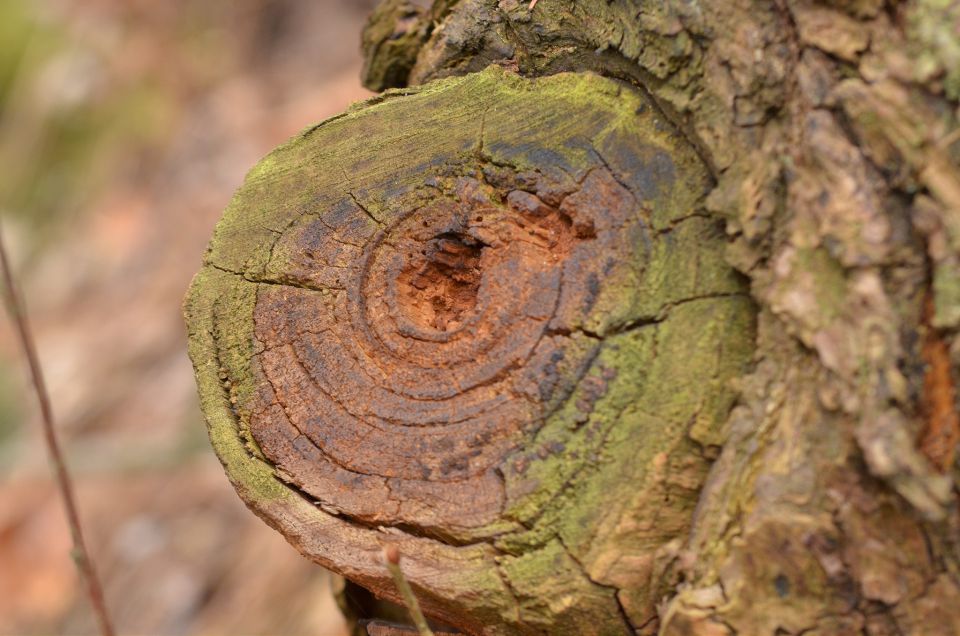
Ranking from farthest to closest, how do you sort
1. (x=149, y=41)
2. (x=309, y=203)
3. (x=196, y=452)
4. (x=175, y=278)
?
(x=149, y=41), (x=175, y=278), (x=196, y=452), (x=309, y=203)

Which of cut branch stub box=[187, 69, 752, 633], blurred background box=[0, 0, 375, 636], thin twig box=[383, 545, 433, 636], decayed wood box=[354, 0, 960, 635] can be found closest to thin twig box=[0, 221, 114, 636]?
cut branch stub box=[187, 69, 752, 633]

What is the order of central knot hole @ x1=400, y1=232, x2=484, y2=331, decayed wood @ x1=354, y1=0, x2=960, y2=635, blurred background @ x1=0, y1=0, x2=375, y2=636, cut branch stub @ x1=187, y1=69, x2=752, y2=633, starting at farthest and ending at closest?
blurred background @ x1=0, y1=0, x2=375, y2=636 → central knot hole @ x1=400, y1=232, x2=484, y2=331 → cut branch stub @ x1=187, y1=69, x2=752, y2=633 → decayed wood @ x1=354, y1=0, x2=960, y2=635

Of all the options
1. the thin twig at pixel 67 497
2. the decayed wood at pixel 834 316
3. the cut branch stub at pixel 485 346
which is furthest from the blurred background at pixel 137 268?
the decayed wood at pixel 834 316

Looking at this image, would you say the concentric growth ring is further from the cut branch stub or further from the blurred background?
the blurred background

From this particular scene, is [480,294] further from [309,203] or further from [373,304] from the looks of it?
[309,203]

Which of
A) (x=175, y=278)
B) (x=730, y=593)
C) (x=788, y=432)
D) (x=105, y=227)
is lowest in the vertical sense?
(x=730, y=593)

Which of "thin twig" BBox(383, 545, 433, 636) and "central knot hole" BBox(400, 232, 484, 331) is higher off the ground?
"central knot hole" BBox(400, 232, 484, 331)

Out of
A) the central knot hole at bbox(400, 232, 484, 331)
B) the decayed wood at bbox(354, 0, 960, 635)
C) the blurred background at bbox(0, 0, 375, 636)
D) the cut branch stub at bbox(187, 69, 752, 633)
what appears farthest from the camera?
the blurred background at bbox(0, 0, 375, 636)

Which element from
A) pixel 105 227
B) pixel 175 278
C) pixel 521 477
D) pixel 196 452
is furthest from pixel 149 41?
pixel 521 477
